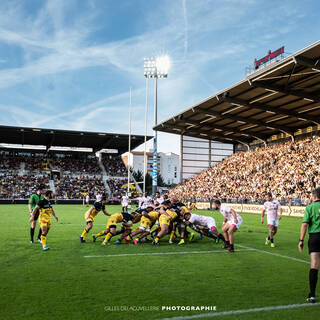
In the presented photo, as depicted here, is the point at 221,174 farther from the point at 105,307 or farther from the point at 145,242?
the point at 105,307

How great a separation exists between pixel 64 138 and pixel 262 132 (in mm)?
31509

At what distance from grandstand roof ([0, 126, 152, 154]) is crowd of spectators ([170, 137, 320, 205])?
1292 cm

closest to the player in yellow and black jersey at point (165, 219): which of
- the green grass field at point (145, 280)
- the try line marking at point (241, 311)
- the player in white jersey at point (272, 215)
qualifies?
the green grass field at point (145, 280)

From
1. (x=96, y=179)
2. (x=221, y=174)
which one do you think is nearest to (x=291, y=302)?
(x=221, y=174)

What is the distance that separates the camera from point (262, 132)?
157ft

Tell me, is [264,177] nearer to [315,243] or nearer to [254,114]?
[254,114]

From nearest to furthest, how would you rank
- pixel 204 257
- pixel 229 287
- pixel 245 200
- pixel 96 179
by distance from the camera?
1. pixel 229 287
2. pixel 204 257
3. pixel 245 200
4. pixel 96 179

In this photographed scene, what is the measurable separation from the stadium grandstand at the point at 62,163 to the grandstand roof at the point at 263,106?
41.2 ft

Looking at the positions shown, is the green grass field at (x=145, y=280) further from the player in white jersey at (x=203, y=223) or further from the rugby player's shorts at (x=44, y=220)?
the player in white jersey at (x=203, y=223)

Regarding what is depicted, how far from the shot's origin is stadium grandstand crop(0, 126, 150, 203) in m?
52.1

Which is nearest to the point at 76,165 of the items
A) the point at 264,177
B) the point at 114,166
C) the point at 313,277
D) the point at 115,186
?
the point at 114,166

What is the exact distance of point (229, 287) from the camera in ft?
21.5

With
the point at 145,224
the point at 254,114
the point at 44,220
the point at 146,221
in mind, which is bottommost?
the point at 145,224

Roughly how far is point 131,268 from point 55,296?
8.56ft
